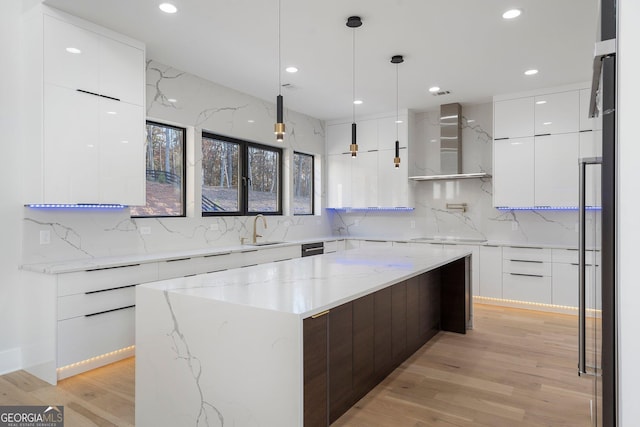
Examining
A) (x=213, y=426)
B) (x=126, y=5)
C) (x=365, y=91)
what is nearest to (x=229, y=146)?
(x=365, y=91)

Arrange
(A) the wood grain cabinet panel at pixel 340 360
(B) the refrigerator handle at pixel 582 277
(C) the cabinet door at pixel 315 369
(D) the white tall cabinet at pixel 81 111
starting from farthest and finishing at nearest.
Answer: (D) the white tall cabinet at pixel 81 111, (A) the wood grain cabinet panel at pixel 340 360, (C) the cabinet door at pixel 315 369, (B) the refrigerator handle at pixel 582 277

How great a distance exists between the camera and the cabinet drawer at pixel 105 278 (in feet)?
9.71

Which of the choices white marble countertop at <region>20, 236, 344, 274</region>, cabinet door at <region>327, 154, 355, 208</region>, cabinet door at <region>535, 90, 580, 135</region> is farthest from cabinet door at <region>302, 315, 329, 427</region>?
cabinet door at <region>327, 154, 355, 208</region>

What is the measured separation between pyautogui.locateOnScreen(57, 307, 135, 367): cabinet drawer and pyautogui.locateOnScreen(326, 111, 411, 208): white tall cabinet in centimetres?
414

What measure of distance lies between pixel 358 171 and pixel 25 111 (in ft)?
15.0

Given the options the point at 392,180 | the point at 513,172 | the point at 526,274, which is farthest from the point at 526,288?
the point at 392,180

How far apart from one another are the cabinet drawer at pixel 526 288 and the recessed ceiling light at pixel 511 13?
327cm

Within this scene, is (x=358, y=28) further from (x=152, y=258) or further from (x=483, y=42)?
(x=152, y=258)

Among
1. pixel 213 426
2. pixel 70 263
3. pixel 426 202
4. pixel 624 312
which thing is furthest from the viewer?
pixel 426 202

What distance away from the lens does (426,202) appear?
21.0 ft

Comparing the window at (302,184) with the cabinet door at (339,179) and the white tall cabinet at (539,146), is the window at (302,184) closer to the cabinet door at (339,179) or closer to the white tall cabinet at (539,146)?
the cabinet door at (339,179)

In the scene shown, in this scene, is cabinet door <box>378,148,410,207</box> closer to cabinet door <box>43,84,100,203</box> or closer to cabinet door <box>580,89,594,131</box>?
cabinet door <box>580,89,594,131</box>

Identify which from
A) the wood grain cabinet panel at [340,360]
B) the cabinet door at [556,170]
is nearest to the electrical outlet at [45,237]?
the wood grain cabinet panel at [340,360]

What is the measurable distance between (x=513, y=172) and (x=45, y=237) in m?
5.39
